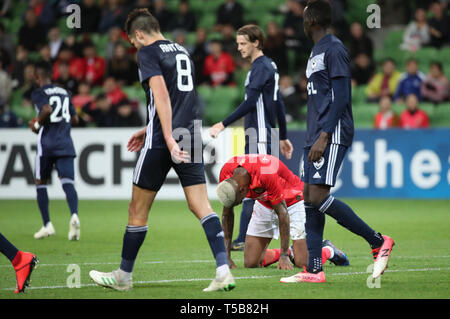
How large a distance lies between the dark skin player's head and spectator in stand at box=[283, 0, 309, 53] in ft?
38.8

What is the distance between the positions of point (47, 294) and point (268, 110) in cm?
350

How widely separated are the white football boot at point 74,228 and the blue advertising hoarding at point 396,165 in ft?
19.7

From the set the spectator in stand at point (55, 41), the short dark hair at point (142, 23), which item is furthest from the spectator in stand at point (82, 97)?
the short dark hair at point (142, 23)

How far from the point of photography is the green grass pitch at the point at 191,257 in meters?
6.10

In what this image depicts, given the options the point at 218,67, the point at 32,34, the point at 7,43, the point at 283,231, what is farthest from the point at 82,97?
the point at 283,231

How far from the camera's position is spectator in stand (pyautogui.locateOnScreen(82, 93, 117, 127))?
16547 millimetres

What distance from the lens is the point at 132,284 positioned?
6.45 metres

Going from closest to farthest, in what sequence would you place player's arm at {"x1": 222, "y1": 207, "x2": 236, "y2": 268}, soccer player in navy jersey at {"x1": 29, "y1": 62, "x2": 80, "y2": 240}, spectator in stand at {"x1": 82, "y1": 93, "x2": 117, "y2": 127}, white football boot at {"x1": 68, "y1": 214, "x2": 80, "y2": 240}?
player's arm at {"x1": 222, "y1": 207, "x2": 236, "y2": 268} → white football boot at {"x1": 68, "y1": 214, "x2": 80, "y2": 240} → soccer player in navy jersey at {"x1": 29, "y1": 62, "x2": 80, "y2": 240} → spectator in stand at {"x1": 82, "y1": 93, "x2": 117, "y2": 127}

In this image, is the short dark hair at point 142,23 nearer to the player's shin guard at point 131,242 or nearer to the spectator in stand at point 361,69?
the player's shin guard at point 131,242

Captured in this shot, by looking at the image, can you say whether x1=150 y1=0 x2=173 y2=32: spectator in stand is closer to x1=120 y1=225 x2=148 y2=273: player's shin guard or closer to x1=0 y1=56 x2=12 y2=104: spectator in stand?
x1=0 y1=56 x2=12 y2=104: spectator in stand

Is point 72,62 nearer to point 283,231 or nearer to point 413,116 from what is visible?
point 413,116

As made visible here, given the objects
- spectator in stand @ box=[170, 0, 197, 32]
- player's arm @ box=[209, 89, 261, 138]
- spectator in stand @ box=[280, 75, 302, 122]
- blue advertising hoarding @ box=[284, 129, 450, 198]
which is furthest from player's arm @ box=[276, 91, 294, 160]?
spectator in stand @ box=[170, 0, 197, 32]

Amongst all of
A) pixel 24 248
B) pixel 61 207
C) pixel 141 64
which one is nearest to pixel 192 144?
pixel 141 64
